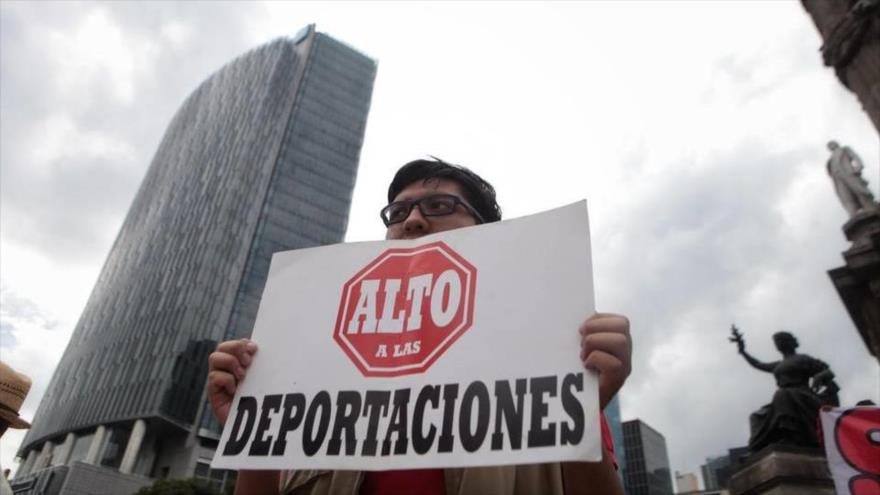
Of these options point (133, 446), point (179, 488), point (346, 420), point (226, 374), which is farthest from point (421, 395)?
point (133, 446)

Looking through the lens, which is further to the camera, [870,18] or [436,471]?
[870,18]

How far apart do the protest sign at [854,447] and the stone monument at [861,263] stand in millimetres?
5903

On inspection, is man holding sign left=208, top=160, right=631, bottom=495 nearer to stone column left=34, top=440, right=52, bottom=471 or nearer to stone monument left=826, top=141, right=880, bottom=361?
stone monument left=826, top=141, right=880, bottom=361

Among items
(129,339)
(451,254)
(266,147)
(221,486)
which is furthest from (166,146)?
(451,254)

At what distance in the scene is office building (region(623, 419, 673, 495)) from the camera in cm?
7744

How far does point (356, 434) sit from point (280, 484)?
1.35 feet

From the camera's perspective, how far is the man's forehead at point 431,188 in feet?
7.02

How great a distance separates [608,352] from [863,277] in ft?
36.0

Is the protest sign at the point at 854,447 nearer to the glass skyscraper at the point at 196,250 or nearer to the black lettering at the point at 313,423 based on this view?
the black lettering at the point at 313,423

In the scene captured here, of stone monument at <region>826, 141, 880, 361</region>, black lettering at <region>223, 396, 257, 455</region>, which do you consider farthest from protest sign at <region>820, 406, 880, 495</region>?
stone monument at <region>826, 141, 880, 361</region>

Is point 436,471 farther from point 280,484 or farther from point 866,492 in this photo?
point 866,492

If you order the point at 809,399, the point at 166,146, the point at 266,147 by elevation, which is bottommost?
the point at 809,399

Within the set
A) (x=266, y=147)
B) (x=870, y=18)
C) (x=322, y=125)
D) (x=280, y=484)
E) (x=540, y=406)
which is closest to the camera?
(x=540, y=406)

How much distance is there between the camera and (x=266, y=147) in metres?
56.2
